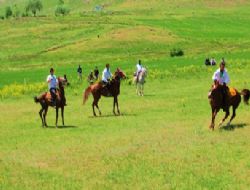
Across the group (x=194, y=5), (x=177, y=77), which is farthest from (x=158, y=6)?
(x=177, y=77)

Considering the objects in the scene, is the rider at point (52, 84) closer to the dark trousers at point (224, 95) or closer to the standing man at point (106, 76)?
the standing man at point (106, 76)

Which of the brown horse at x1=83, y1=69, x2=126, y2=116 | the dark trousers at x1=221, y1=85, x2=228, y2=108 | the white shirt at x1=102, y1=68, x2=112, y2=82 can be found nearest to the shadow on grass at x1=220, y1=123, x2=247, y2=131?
the dark trousers at x1=221, y1=85, x2=228, y2=108

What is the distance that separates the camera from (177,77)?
55406mm

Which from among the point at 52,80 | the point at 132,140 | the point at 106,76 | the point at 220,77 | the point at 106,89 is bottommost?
the point at 132,140

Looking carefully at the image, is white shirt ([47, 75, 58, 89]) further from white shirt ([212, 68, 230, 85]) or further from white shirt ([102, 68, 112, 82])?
white shirt ([212, 68, 230, 85])

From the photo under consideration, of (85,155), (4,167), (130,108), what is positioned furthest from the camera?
(130,108)

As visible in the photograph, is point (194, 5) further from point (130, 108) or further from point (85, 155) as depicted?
point (85, 155)

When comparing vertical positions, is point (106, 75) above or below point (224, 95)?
above

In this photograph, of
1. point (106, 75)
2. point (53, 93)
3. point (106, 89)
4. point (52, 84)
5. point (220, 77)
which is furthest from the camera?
point (106, 89)

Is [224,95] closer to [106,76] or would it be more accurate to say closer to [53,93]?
[53,93]

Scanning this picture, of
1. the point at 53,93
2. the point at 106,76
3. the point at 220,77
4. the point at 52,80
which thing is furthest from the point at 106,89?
the point at 220,77

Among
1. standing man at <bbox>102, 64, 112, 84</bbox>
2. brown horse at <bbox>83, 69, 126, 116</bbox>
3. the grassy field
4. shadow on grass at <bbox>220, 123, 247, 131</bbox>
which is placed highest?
standing man at <bbox>102, 64, 112, 84</bbox>

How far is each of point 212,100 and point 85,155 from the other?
6517 mm

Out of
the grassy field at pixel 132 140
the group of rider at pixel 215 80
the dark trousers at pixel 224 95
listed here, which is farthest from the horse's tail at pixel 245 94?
the dark trousers at pixel 224 95
